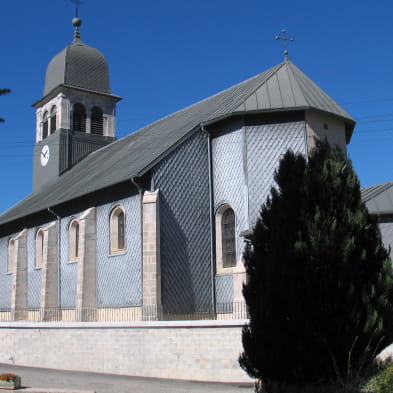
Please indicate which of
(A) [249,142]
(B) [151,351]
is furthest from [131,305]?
(A) [249,142]

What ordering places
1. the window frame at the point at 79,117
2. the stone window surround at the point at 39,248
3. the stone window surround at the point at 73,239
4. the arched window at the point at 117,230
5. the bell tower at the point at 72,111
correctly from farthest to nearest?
the window frame at the point at 79,117, the bell tower at the point at 72,111, the stone window surround at the point at 39,248, the stone window surround at the point at 73,239, the arched window at the point at 117,230

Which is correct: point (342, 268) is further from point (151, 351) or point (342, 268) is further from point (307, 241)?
point (151, 351)

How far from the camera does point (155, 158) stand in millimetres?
22453

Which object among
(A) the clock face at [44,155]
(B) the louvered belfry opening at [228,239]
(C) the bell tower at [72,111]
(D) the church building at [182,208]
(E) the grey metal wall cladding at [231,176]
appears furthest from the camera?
(A) the clock face at [44,155]

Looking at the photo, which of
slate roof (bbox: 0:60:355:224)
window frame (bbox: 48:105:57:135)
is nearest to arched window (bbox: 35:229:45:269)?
slate roof (bbox: 0:60:355:224)

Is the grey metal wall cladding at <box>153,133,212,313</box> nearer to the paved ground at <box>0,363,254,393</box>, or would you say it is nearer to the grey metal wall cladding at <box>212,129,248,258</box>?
the grey metal wall cladding at <box>212,129,248,258</box>

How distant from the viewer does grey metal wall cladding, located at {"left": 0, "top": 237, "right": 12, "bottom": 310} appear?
32.3 metres

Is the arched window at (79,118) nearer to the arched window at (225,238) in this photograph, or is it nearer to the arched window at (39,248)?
the arched window at (39,248)

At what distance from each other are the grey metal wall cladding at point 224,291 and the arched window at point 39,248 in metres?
11.0

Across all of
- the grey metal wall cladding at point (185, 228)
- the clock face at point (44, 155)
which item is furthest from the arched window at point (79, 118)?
the grey metal wall cladding at point (185, 228)

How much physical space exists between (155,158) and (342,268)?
13517 mm

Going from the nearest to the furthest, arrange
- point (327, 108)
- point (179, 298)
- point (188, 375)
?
point (188, 375) → point (179, 298) → point (327, 108)

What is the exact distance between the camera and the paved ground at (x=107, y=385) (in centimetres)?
1531

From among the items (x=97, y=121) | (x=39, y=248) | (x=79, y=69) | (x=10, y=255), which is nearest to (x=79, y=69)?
(x=79, y=69)
